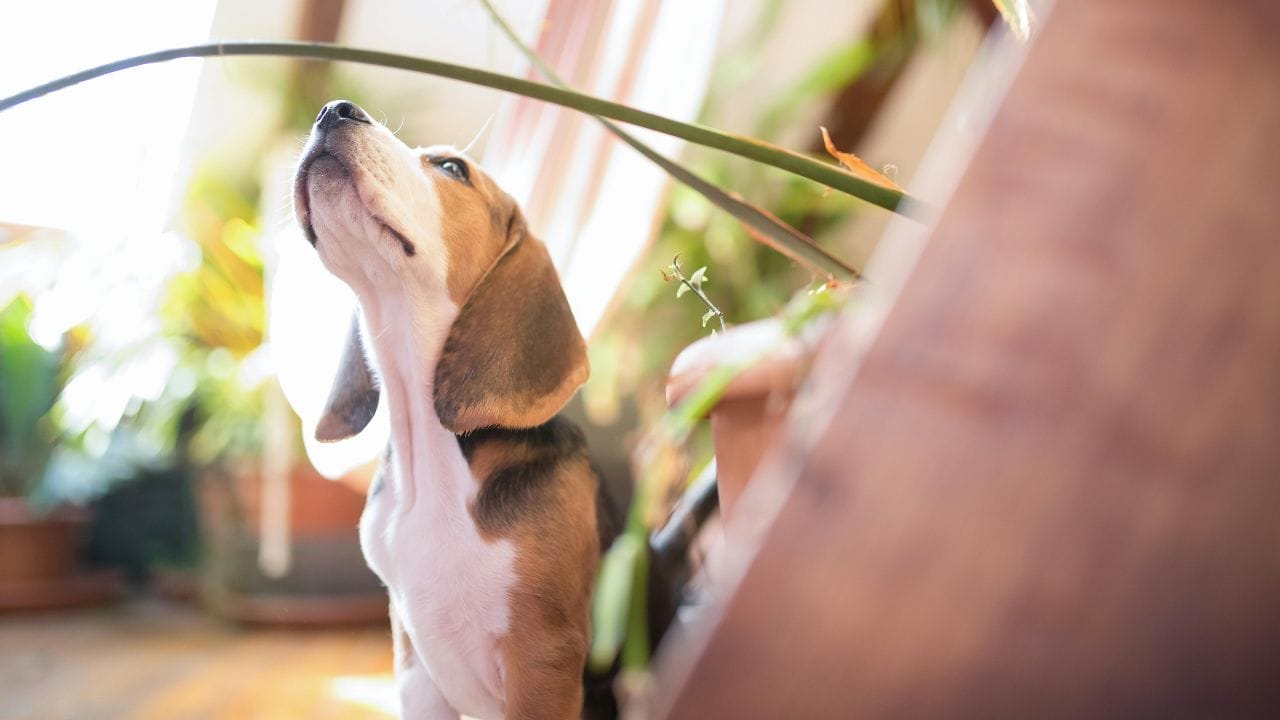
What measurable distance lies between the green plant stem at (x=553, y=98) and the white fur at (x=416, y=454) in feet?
0.99

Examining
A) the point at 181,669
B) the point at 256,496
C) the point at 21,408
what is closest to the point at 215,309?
the point at 21,408

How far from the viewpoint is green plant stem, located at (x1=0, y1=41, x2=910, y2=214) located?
700 mm

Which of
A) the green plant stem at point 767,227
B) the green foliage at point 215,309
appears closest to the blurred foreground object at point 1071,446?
the green plant stem at point 767,227

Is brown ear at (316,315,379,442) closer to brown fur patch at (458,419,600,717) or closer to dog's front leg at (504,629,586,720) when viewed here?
brown fur patch at (458,419,600,717)

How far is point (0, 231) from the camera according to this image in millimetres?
3158

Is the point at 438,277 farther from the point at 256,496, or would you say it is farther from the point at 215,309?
the point at 215,309

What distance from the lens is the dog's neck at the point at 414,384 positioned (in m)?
1.09

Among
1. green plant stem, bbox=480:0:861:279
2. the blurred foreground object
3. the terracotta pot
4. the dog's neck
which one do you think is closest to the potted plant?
the terracotta pot

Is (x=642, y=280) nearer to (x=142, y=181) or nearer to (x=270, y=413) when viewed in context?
(x=270, y=413)

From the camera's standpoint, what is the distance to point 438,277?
115 centimetres

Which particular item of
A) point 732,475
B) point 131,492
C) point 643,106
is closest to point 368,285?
point 732,475

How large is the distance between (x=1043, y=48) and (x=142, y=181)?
329cm

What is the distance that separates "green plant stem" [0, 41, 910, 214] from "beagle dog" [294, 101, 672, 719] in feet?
0.99

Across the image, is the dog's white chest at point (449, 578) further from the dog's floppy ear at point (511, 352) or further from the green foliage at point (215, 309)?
the green foliage at point (215, 309)
